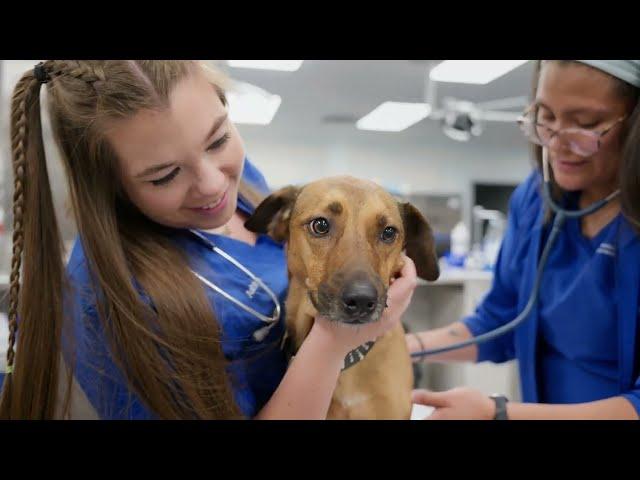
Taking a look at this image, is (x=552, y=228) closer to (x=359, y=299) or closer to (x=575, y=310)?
(x=575, y=310)

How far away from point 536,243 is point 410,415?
454mm

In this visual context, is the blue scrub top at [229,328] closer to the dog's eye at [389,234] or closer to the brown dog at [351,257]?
the brown dog at [351,257]

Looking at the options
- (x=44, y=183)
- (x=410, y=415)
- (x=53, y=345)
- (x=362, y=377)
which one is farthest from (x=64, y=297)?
(x=410, y=415)

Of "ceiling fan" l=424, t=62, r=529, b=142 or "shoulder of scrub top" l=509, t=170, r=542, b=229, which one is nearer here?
"shoulder of scrub top" l=509, t=170, r=542, b=229

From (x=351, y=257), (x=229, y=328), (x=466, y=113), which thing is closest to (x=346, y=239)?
(x=351, y=257)

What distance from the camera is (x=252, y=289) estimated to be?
33.0 inches

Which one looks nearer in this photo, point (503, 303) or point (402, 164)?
point (503, 303)

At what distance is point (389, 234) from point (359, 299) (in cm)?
18

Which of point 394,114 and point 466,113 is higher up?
point 394,114

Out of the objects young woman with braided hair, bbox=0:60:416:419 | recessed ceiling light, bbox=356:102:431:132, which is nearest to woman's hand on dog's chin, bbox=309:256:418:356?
young woman with braided hair, bbox=0:60:416:419

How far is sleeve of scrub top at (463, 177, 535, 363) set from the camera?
1.03 meters

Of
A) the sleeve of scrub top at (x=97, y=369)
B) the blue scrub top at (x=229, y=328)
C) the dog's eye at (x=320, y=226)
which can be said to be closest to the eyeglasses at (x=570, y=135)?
the dog's eye at (x=320, y=226)

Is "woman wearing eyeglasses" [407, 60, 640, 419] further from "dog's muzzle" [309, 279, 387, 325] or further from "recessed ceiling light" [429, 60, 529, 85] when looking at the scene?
"dog's muzzle" [309, 279, 387, 325]

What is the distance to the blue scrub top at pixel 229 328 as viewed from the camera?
2.36 ft
